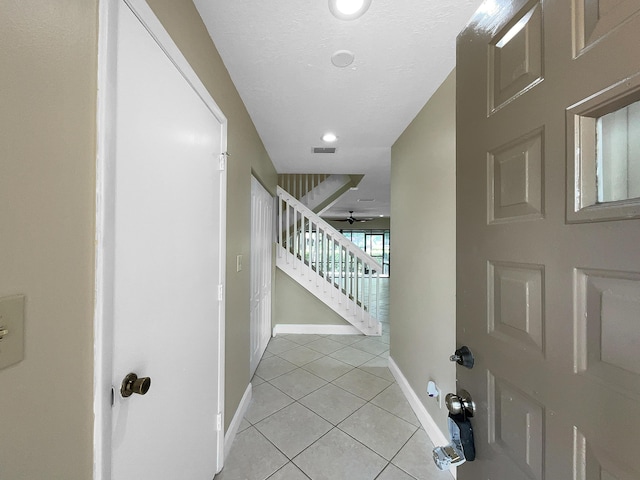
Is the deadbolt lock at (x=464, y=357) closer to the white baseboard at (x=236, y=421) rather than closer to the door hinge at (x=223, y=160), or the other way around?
the door hinge at (x=223, y=160)

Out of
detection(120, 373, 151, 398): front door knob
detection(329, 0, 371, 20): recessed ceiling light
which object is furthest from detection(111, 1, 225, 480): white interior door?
detection(329, 0, 371, 20): recessed ceiling light

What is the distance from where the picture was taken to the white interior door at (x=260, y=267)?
2441 mm

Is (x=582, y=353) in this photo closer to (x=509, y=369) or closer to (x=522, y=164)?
(x=509, y=369)

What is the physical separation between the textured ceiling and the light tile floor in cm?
240

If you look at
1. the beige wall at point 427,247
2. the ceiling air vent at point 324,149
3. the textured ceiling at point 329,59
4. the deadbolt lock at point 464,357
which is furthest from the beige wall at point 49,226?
the ceiling air vent at point 324,149

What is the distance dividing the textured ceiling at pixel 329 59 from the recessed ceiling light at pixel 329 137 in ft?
0.25

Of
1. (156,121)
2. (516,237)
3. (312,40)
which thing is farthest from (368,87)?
(516,237)

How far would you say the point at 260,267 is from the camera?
2762mm

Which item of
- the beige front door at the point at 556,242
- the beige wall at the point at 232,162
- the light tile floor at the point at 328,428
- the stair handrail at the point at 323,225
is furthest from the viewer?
the stair handrail at the point at 323,225

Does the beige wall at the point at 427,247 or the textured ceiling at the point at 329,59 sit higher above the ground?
the textured ceiling at the point at 329,59

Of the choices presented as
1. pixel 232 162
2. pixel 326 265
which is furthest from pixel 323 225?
pixel 232 162

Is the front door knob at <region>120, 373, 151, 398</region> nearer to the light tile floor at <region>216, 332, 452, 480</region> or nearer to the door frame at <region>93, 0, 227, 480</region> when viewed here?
A: the door frame at <region>93, 0, 227, 480</region>

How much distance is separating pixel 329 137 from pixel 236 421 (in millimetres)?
2525

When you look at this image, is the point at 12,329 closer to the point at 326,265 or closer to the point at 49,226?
the point at 49,226
